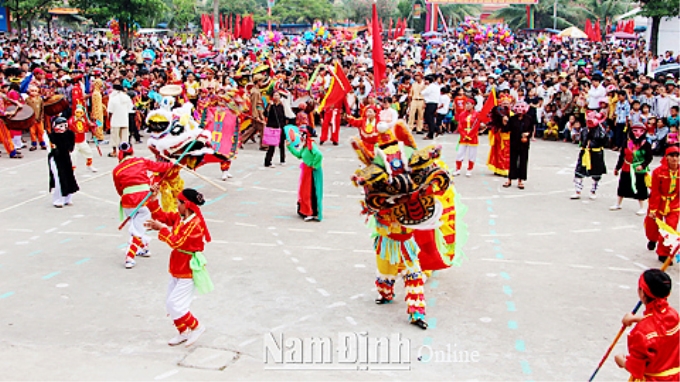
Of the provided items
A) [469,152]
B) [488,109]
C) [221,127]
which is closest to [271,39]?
[488,109]

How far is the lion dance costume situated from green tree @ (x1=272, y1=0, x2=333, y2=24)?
64.7 metres

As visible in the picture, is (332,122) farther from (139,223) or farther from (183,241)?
(183,241)

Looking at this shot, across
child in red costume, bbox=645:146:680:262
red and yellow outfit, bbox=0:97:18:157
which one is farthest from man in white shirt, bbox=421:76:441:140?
red and yellow outfit, bbox=0:97:18:157

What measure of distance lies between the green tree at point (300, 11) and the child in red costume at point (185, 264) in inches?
2575

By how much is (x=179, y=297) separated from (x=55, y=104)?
11.8 meters

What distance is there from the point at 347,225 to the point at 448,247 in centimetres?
285

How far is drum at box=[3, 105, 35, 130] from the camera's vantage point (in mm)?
15648

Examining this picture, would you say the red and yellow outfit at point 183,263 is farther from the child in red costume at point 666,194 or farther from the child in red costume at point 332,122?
the child in red costume at point 332,122

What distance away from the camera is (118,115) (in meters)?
15.5

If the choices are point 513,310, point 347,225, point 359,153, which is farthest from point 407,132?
point 347,225

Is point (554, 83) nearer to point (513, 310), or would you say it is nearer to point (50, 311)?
point (513, 310)

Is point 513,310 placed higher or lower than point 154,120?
lower

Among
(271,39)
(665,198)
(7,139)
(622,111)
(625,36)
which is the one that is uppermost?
(625,36)

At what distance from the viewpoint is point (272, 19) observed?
6919 centimetres
